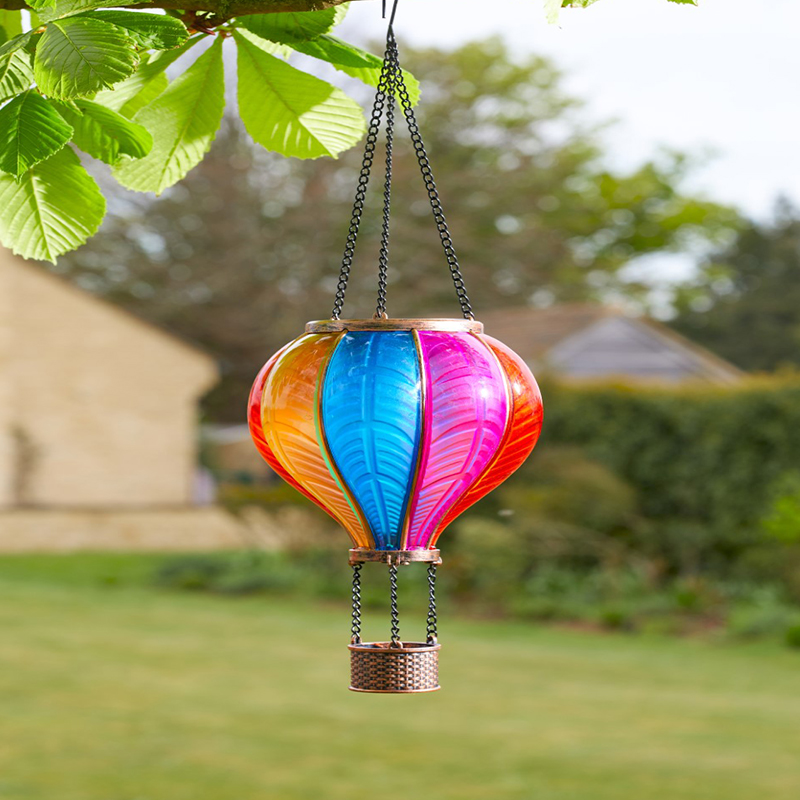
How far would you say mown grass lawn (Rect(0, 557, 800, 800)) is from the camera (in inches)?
287

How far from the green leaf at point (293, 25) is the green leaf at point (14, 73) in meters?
0.50

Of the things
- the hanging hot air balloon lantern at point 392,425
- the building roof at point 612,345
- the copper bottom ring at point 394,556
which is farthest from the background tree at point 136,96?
the building roof at point 612,345

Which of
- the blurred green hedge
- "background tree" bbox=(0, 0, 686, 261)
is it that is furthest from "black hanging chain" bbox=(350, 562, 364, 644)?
the blurred green hedge

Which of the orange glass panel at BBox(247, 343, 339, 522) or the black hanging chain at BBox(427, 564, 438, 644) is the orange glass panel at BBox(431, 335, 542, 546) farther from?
the orange glass panel at BBox(247, 343, 339, 522)

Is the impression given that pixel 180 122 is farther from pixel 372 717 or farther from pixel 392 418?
pixel 372 717

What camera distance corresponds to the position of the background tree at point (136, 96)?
169 centimetres

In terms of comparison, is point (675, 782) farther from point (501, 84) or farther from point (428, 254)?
point (501, 84)

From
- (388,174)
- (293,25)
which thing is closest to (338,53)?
(293,25)

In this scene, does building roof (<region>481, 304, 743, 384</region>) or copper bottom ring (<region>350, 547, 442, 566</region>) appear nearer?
copper bottom ring (<region>350, 547, 442, 566</region>)

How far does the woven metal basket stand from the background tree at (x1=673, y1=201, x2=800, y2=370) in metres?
38.3

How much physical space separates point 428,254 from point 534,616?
18.6m

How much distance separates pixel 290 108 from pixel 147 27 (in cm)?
62

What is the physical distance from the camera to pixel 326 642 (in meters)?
12.7

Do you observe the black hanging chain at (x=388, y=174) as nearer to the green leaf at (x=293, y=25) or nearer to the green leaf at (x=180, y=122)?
the green leaf at (x=293, y=25)
